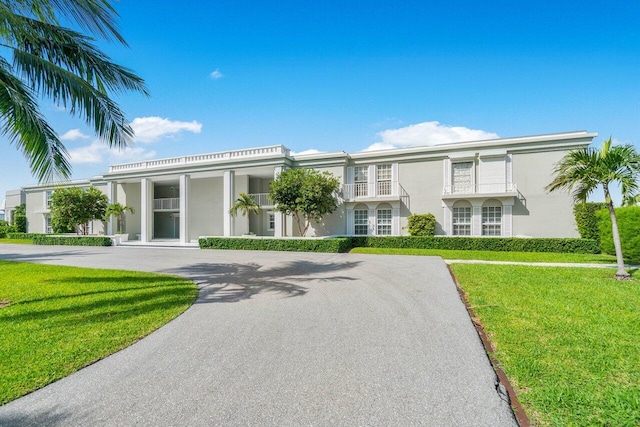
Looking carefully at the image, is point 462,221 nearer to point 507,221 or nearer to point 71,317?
point 507,221

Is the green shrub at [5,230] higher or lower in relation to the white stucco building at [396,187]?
lower

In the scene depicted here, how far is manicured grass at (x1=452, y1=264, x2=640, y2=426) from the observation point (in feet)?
9.14

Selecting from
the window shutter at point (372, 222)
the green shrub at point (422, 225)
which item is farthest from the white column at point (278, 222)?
the green shrub at point (422, 225)

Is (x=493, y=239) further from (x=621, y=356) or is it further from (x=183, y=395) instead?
(x=183, y=395)

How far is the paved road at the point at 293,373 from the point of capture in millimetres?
2760

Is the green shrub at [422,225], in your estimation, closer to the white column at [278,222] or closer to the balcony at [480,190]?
the balcony at [480,190]

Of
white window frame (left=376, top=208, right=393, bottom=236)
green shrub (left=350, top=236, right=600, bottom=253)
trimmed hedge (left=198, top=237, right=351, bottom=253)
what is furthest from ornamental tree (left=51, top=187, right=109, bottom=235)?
white window frame (left=376, top=208, right=393, bottom=236)

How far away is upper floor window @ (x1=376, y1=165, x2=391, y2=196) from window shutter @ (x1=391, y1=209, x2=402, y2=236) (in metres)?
1.30

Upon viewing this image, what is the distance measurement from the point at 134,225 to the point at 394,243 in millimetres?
23411

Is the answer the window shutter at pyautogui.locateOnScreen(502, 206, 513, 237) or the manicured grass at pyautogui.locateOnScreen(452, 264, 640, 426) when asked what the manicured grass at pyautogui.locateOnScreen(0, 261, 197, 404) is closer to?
the manicured grass at pyautogui.locateOnScreen(452, 264, 640, 426)

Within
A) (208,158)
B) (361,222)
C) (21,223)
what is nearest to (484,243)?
(361,222)

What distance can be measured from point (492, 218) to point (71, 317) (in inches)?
765

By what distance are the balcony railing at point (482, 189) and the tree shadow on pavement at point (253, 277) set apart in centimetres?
969

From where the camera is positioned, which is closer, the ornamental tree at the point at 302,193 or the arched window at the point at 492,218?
the ornamental tree at the point at 302,193
